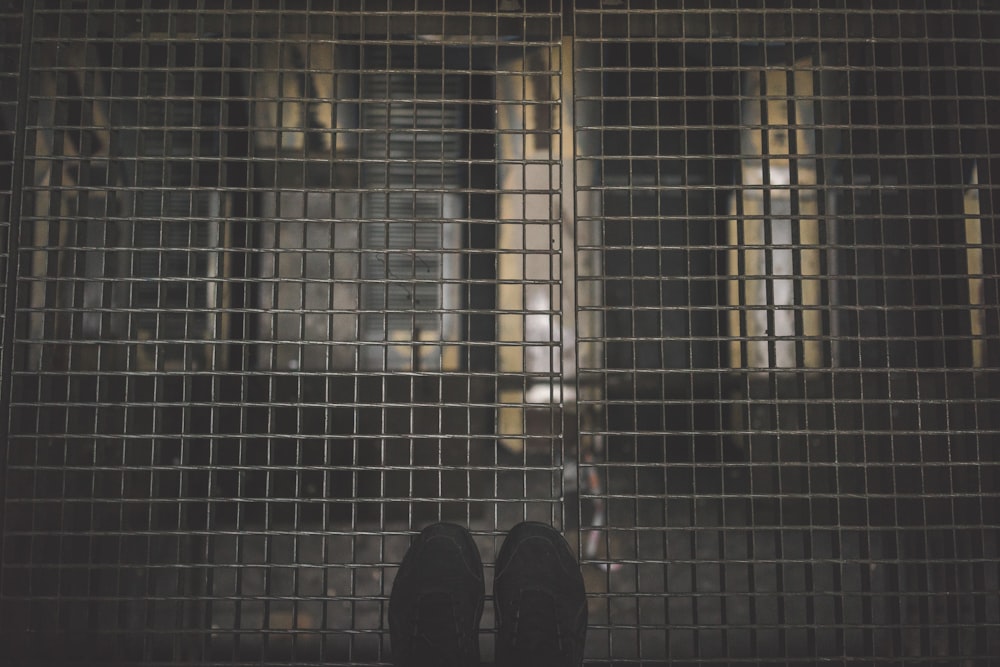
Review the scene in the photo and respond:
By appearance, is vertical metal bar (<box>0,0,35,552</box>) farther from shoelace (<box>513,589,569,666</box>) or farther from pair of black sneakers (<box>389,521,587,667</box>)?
shoelace (<box>513,589,569,666</box>)

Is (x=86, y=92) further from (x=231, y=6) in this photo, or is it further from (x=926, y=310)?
(x=926, y=310)

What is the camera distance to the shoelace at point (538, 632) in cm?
101

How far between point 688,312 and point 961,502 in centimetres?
60

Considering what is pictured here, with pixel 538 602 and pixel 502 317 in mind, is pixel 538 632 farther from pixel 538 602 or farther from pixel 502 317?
pixel 502 317

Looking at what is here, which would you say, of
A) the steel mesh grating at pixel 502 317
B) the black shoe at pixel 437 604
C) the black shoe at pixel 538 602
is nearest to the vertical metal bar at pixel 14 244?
the steel mesh grating at pixel 502 317

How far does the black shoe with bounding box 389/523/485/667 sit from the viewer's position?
102 cm

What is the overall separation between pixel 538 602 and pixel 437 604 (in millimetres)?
164

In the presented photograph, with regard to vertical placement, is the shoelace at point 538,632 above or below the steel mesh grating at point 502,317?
below

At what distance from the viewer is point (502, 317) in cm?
116

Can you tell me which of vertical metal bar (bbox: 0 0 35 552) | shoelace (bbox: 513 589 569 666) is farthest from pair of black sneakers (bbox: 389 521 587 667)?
vertical metal bar (bbox: 0 0 35 552)

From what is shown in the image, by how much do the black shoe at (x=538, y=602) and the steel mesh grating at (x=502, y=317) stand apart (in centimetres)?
6

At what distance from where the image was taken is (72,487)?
3.75ft

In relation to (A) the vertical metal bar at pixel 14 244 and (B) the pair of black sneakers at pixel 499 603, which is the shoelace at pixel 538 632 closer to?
(B) the pair of black sneakers at pixel 499 603

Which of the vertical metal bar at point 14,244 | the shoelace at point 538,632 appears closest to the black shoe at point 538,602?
the shoelace at point 538,632
